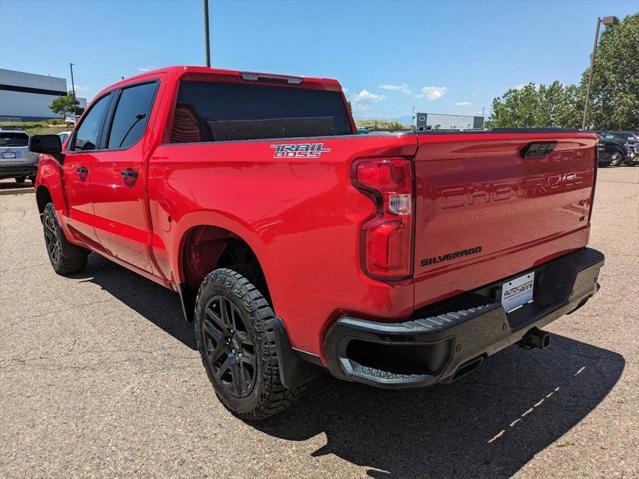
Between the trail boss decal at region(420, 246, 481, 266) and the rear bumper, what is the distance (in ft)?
0.65

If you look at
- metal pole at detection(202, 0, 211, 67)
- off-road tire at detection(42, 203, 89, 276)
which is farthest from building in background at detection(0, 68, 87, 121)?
off-road tire at detection(42, 203, 89, 276)

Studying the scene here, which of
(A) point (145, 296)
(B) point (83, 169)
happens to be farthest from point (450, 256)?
(A) point (145, 296)

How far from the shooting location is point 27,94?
9462 centimetres

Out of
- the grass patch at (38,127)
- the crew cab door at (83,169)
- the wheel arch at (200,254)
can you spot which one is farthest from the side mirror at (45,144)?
the grass patch at (38,127)

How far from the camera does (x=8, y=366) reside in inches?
138

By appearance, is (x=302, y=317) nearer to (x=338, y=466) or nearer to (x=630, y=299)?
(x=338, y=466)

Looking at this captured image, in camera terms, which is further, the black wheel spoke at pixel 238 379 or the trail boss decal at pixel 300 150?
the black wheel spoke at pixel 238 379

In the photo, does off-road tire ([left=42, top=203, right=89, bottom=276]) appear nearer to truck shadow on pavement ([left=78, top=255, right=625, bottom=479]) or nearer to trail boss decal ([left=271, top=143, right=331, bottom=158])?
truck shadow on pavement ([left=78, top=255, right=625, bottom=479])

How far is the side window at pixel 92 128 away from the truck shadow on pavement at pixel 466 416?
3.02 m

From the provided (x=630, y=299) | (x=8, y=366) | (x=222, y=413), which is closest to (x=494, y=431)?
(x=222, y=413)

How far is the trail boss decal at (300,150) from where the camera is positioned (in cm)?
213

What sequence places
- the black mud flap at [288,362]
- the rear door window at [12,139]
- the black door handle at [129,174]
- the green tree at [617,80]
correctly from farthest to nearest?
the green tree at [617,80], the rear door window at [12,139], the black door handle at [129,174], the black mud flap at [288,362]

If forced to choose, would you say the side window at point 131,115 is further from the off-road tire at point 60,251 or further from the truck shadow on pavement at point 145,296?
the off-road tire at point 60,251

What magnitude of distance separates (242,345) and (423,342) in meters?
1.13
